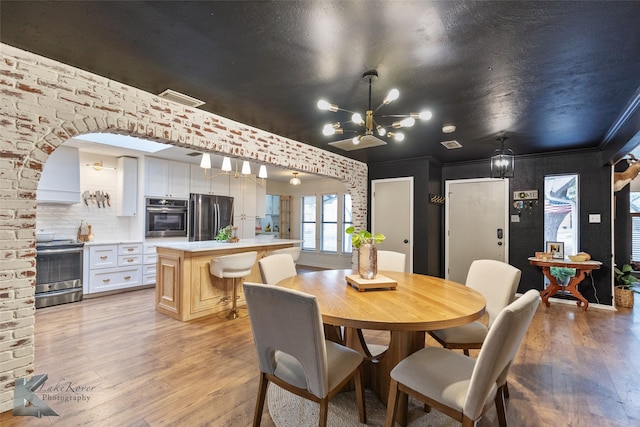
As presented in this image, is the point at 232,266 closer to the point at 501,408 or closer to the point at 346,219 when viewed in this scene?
the point at 501,408

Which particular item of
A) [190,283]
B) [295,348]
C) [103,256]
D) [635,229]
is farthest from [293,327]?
[635,229]

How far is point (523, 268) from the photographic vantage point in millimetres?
4855

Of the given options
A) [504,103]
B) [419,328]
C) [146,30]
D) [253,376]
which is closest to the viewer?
[419,328]

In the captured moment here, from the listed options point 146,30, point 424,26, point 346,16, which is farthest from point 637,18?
point 146,30

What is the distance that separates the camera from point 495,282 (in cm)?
228

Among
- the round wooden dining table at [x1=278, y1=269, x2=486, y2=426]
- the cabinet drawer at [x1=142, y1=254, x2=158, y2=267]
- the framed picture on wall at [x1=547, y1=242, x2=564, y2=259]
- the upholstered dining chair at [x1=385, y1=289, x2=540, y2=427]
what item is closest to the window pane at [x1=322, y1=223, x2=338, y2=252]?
the cabinet drawer at [x1=142, y1=254, x2=158, y2=267]

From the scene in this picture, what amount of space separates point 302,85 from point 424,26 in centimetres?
106

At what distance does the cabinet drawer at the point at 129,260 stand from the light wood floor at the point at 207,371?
1194mm

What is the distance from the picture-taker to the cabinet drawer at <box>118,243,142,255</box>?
4.88 meters

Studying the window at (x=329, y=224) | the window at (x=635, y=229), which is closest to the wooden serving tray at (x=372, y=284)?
the window at (x=329, y=224)

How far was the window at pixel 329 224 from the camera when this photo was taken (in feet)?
24.7

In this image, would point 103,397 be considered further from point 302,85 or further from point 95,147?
point 95,147

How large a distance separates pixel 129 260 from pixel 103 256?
1.27 ft

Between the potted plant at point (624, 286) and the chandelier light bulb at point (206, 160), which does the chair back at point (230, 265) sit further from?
the potted plant at point (624, 286)
